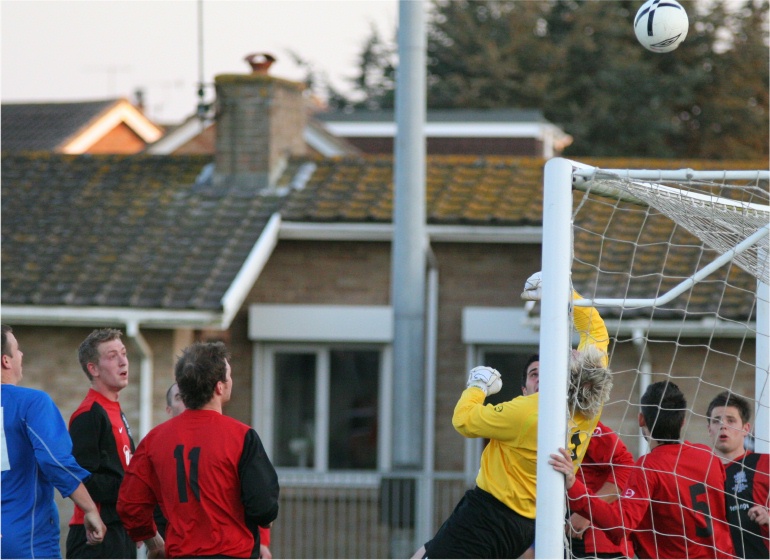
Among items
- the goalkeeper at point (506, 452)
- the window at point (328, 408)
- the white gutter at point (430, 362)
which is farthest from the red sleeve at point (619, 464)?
the window at point (328, 408)

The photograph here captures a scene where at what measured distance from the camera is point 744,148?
96.5ft

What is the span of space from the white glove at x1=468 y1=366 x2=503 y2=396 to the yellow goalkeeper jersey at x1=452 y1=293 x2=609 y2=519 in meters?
0.03

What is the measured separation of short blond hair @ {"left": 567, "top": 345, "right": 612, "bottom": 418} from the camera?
4.91 meters

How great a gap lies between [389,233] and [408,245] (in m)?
2.09

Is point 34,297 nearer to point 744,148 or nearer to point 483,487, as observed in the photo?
point 483,487

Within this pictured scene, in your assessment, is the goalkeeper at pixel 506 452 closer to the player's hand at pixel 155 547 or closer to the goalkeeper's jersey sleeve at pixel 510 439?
the goalkeeper's jersey sleeve at pixel 510 439

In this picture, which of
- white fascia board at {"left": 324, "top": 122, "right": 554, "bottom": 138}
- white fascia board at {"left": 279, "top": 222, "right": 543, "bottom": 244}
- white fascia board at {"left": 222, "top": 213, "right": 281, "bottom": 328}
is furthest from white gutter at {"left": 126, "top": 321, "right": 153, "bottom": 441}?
white fascia board at {"left": 324, "top": 122, "right": 554, "bottom": 138}

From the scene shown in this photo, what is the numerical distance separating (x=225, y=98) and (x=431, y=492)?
572 centimetres

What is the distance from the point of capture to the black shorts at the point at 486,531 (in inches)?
199

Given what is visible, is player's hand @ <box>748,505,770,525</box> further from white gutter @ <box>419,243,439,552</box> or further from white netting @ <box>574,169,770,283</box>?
white gutter @ <box>419,243,439,552</box>

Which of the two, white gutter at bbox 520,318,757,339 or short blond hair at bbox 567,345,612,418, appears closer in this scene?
short blond hair at bbox 567,345,612,418

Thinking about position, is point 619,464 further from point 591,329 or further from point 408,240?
point 408,240

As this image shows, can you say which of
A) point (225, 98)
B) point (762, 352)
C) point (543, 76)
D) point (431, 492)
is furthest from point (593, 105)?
point (762, 352)

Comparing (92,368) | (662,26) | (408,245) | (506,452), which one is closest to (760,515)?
(506,452)
